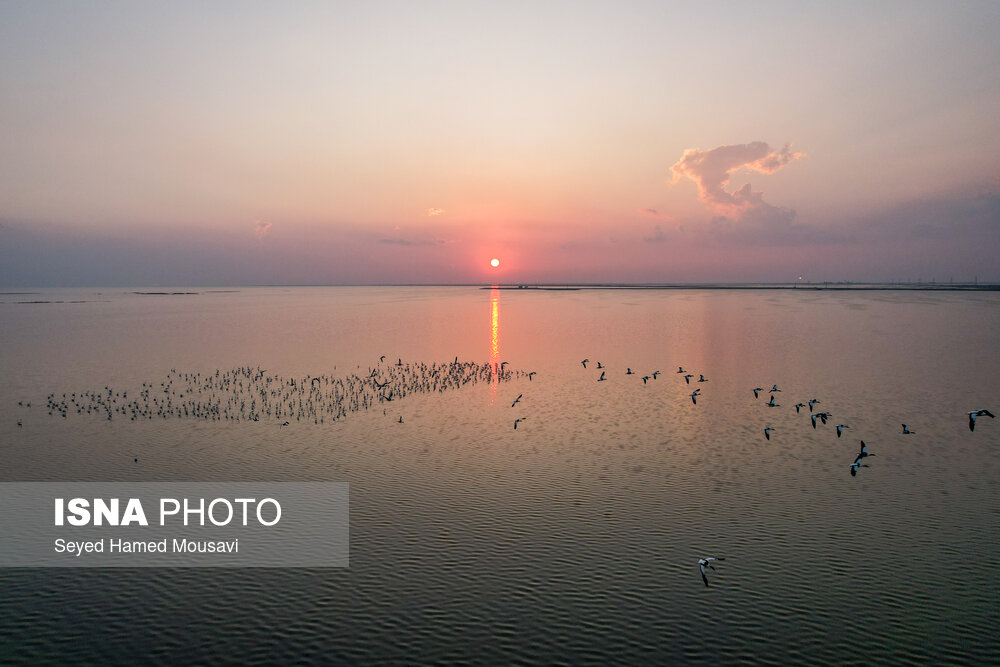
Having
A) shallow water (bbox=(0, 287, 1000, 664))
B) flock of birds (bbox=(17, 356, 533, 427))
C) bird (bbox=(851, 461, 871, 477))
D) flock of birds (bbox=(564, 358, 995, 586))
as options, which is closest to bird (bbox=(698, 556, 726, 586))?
flock of birds (bbox=(564, 358, 995, 586))

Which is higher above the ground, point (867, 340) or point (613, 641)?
point (867, 340)

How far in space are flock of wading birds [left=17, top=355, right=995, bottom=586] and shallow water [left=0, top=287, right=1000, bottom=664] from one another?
1102 mm

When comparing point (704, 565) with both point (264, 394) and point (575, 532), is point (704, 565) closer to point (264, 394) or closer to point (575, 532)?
point (575, 532)

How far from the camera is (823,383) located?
1400 inches

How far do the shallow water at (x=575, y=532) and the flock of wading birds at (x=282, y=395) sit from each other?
1102mm

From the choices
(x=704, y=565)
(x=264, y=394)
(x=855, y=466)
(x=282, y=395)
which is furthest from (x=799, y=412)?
(x=264, y=394)

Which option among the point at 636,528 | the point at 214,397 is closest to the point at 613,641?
the point at 636,528

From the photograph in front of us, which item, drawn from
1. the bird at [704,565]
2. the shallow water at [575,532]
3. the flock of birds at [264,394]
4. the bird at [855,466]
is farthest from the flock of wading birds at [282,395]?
the bird at [704,565]

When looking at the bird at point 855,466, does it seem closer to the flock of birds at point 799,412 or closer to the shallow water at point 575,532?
the flock of birds at point 799,412

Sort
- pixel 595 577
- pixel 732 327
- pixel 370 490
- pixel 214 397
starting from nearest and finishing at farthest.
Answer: pixel 595 577 < pixel 370 490 < pixel 214 397 < pixel 732 327

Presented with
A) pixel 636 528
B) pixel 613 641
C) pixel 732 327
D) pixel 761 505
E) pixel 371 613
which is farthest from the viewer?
pixel 732 327

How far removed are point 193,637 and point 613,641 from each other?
25.8 ft

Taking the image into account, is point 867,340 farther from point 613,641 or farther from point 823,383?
point 613,641

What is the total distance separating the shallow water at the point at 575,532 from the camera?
10.2m
